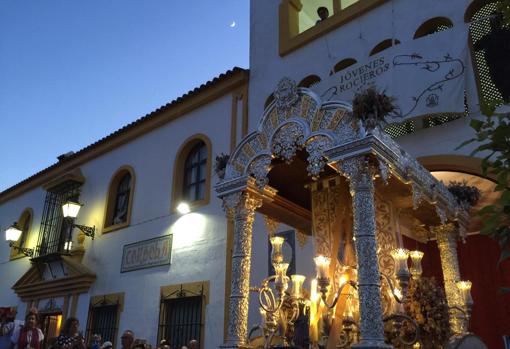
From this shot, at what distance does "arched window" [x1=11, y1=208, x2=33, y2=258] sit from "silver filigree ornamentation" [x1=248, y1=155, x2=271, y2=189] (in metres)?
13.2

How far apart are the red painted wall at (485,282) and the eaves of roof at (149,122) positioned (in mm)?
5315

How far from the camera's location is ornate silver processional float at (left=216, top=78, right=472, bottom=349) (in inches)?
193

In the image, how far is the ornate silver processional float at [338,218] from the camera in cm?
491

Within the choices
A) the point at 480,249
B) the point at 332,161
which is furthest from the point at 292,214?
the point at 480,249

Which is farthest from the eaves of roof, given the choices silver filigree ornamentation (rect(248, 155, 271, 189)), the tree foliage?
the tree foliage

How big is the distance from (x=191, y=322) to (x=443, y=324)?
5.67 meters

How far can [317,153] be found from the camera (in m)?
5.27

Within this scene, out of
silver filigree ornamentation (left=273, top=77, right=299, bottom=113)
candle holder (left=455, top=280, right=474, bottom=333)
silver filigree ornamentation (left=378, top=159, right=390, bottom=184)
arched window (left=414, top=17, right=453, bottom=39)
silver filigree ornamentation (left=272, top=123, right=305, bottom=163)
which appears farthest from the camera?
arched window (left=414, top=17, right=453, bottom=39)

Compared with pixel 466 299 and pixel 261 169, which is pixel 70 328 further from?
pixel 466 299

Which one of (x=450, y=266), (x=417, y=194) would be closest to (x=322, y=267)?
(x=417, y=194)

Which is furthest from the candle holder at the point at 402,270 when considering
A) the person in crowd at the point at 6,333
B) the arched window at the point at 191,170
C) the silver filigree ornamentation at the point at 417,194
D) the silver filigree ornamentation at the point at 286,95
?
the arched window at the point at 191,170

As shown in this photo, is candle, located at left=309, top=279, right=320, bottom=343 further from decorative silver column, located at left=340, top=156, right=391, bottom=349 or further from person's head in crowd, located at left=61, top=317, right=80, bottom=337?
person's head in crowd, located at left=61, top=317, right=80, bottom=337

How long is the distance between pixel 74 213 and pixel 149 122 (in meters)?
3.09

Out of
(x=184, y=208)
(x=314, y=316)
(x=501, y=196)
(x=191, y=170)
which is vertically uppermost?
(x=191, y=170)
